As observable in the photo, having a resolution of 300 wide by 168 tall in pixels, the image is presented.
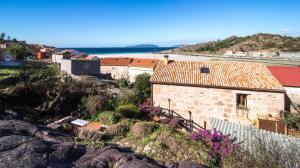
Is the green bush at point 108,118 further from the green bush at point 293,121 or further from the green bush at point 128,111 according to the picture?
the green bush at point 293,121

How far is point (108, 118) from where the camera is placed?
1612cm

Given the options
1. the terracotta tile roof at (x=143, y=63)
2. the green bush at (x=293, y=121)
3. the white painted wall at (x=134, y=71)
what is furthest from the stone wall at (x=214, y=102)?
the terracotta tile roof at (x=143, y=63)

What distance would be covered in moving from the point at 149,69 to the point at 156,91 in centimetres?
2615

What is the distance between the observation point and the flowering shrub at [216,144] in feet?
33.7

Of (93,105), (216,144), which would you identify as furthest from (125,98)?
(216,144)

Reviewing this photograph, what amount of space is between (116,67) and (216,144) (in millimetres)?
44377

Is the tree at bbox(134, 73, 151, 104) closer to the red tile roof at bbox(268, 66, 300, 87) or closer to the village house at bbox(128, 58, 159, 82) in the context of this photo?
A: the red tile roof at bbox(268, 66, 300, 87)

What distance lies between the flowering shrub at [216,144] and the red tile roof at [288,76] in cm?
1339

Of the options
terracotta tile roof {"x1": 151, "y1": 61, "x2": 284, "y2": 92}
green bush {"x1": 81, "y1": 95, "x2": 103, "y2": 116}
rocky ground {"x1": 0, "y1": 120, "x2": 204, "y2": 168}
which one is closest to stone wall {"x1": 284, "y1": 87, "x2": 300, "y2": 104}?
terracotta tile roof {"x1": 151, "y1": 61, "x2": 284, "y2": 92}

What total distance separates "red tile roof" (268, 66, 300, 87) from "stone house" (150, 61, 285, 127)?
2.06m

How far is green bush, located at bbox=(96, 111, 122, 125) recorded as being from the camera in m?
15.9

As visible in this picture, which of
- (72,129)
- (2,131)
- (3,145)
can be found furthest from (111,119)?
(3,145)

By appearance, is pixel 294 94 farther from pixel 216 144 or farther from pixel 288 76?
A: pixel 216 144

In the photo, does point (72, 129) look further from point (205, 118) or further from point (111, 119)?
point (205, 118)
